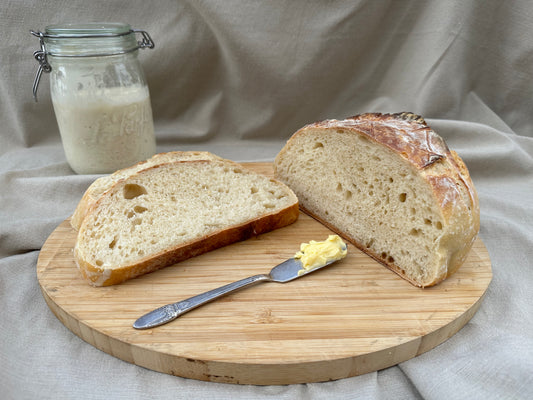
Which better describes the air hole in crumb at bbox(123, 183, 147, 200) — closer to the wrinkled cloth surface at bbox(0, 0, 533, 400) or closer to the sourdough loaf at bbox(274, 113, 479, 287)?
the wrinkled cloth surface at bbox(0, 0, 533, 400)

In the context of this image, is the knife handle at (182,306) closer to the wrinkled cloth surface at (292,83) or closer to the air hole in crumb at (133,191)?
the air hole in crumb at (133,191)

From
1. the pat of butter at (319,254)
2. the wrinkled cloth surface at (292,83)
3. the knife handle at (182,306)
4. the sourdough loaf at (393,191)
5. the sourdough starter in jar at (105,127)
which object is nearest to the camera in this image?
the knife handle at (182,306)

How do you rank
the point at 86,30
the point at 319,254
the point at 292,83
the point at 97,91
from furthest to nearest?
the point at 292,83 → the point at 97,91 → the point at 86,30 → the point at 319,254

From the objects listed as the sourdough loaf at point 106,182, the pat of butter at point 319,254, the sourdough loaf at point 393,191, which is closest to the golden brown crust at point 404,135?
the sourdough loaf at point 393,191

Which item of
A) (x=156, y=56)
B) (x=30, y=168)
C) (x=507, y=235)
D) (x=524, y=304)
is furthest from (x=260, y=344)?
(x=156, y=56)

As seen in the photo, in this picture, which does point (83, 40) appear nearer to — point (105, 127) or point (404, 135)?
point (105, 127)

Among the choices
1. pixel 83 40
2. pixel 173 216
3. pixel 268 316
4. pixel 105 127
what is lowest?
pixel 268 316

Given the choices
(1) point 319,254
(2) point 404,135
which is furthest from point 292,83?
(1) point 319,254
